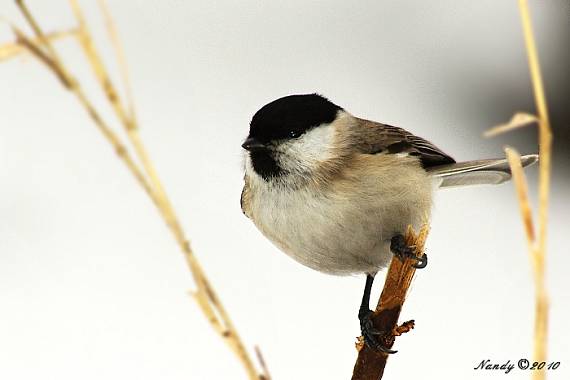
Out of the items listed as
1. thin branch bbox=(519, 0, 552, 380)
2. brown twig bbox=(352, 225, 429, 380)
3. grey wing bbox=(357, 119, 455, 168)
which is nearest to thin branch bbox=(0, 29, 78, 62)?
thin branch bbox=(519, 0, 552, 380)

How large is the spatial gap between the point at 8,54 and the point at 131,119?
12 cm

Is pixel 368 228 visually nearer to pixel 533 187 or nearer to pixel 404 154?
pixel 404 154

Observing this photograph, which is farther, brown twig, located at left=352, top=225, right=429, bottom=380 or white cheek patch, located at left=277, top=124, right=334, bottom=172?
white cheek patch, located at left=277, top=124, right=334, bottom=172

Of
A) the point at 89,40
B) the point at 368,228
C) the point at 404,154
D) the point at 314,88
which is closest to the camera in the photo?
the point at 89,40

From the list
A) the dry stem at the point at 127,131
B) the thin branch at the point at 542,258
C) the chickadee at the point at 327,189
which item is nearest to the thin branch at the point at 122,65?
the dry stem at the point at 127,131

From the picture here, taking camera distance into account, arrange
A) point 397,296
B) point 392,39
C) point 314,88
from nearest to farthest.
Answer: point 397,296
point 314,88
point 392,39

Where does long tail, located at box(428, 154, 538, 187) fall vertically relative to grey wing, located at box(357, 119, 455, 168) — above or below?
below

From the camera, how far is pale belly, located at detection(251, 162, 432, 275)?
1443 millimetres

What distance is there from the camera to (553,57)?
2.78 meters

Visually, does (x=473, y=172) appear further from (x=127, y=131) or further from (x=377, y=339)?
(x=127, y=131)

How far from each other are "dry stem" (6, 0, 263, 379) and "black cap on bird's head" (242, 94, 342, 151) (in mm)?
914

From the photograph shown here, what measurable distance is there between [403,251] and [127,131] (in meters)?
0.85

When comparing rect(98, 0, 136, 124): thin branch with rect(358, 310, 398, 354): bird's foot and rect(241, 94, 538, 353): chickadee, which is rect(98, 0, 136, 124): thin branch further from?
rect(241, 94, 538, 353): chickadee

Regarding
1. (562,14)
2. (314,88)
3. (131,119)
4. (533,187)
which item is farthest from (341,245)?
(562,14)
